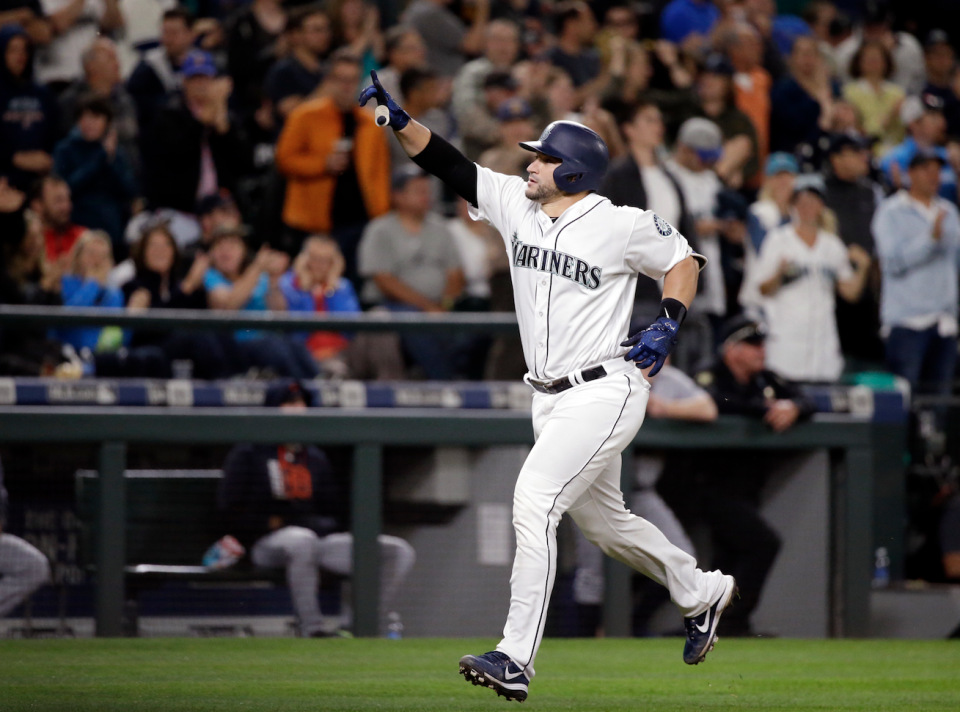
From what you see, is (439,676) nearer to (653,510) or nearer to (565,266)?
(565,266)

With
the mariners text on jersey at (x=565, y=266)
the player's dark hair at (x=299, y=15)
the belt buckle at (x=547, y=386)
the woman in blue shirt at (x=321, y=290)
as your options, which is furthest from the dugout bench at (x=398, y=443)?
the player's dark hair at (x=299, y=15)

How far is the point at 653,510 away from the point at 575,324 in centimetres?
275

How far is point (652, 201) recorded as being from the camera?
9266 mm

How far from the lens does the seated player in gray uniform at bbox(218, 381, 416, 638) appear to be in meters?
7.04

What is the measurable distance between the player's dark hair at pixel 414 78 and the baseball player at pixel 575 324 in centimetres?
483

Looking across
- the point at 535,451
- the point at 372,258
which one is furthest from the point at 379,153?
the point at 535,451

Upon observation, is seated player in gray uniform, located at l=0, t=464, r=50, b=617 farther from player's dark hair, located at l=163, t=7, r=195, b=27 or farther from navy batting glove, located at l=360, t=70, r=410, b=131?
player's dark hair, located at l=163, t=7, r=195, b=27

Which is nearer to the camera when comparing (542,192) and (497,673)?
(497,673)

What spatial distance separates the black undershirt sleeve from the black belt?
79 cm

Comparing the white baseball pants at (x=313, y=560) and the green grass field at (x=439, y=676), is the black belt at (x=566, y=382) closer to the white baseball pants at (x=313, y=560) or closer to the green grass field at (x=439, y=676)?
the green grass field at (x=439, y=676)

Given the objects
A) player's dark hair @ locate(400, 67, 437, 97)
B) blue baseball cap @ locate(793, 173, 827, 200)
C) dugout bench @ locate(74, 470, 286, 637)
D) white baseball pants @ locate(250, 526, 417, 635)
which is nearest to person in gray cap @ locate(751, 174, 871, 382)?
blue baseball cap @ locate(793, 173, 827, 200)

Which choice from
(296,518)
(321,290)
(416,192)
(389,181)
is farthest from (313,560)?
(389,181)

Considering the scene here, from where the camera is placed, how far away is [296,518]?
23.4ft

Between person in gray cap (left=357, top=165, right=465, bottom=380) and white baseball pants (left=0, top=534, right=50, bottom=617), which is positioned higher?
person in gray cap (left=357, top=165, right=465, bottom=380)
